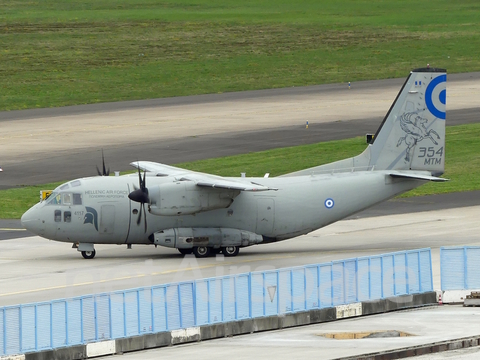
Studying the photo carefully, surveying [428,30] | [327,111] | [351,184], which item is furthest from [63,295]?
[428,30]

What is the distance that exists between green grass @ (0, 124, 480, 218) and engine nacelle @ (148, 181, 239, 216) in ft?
54.5

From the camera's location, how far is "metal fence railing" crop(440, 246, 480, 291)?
3494cm

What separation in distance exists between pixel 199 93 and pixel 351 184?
57.0 meters

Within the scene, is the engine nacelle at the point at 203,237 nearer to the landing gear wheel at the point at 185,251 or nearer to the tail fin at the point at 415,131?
the landing gear wheel at the point at 185,251

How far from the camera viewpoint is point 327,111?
87.6m

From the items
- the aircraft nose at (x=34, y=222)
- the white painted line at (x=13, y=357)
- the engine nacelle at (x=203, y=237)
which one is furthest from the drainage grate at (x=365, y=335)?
the aircraft nose at (x=34, y=222)

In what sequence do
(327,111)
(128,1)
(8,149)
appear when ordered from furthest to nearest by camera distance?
(128,1) < (327,111) < (8,149)

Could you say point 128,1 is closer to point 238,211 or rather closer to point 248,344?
point 238,211

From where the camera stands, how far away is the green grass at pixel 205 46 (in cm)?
10262

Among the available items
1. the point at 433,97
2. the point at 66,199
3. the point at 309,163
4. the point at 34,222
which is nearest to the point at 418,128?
the point at 433,97

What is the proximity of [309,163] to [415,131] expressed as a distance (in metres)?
23.1

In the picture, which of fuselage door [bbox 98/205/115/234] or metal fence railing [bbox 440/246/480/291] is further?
fuselage door [bbox 98/205/115/234]

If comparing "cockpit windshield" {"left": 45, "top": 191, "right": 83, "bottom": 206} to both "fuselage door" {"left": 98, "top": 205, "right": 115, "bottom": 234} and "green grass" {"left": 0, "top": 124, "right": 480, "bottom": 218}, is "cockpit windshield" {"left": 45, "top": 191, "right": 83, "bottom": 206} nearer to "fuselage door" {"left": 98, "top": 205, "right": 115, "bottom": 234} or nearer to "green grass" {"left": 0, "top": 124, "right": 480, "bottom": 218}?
"fuselage door" {"left": 98, "top": 205, "right": 115, "bottom": 234}

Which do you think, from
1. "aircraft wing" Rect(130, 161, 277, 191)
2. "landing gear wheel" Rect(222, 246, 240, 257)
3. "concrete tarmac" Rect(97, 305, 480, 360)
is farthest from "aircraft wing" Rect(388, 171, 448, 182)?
"concrete tarmac" Rect(97, 305, 480, 360)
